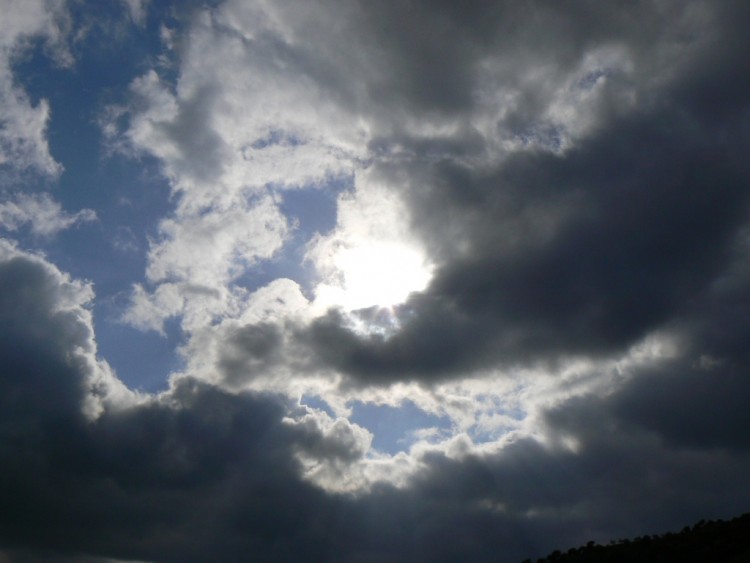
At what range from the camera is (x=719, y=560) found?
57.7 m

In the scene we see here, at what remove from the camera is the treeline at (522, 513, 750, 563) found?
2302 inches

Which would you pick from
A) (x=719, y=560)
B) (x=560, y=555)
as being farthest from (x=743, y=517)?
(x=560, y=555)

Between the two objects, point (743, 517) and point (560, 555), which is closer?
point (743, 517)

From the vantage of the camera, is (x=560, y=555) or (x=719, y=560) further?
(x=560, y=555)

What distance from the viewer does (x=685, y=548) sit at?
61.4 metres

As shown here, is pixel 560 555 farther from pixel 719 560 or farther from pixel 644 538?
pixel 719 560

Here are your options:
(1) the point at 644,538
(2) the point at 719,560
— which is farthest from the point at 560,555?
(2) the point at 719,560

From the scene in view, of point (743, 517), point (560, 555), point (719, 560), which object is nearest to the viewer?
point (719, 560)

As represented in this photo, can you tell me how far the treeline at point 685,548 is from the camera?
58.5 meters

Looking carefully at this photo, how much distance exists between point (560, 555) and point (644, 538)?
8932 millimetres

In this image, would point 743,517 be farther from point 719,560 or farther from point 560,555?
point 560,555

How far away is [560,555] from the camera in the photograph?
234 feet

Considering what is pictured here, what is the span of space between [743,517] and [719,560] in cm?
815

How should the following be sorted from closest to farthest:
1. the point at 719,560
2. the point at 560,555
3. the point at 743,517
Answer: the point at 719,560
the point at 743,517
the point at 560,555
